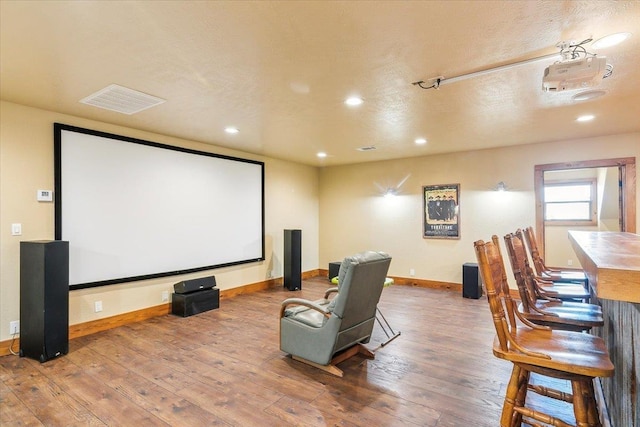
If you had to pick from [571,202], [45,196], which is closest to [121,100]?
[45,196]

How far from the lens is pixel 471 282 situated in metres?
5.61

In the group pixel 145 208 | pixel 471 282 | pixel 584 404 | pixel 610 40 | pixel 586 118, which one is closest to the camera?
pixel 584 404

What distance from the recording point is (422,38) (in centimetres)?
221

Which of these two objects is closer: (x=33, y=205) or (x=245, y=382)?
(x=245, y=382)

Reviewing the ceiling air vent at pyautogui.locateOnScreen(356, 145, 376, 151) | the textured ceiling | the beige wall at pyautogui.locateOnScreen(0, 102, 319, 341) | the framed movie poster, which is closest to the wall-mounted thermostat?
the beige wall at pyautogui.locateOnScreen(0, 102, 319, 341)

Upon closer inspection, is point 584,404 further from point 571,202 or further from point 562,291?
point 571,202

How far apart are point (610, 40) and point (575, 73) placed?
0.47 metres

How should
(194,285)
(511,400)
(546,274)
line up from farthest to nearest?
(194,285) → (546,274) → (511,400)

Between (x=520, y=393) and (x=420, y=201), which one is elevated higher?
(x=420, y=201)

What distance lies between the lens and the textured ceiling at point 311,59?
1.92 metres

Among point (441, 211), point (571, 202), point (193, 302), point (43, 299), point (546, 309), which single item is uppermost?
point (571, 202)

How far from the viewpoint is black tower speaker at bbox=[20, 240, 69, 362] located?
3232mm

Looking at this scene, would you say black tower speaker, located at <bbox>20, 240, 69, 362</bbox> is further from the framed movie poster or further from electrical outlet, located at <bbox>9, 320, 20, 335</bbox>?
the framed movie poster

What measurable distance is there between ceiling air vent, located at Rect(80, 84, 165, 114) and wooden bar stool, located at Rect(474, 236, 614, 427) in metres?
3.30
